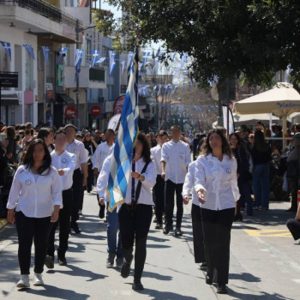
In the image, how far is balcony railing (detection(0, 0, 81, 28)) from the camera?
31516 mm

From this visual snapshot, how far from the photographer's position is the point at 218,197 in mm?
8547

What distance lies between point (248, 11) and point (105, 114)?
167 feet

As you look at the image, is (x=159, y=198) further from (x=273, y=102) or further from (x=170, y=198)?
(x=273, y=102)

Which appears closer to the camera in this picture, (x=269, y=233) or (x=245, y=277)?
(x=245, y=277)

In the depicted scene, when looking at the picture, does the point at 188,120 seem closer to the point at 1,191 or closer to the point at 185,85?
the point at 185,85

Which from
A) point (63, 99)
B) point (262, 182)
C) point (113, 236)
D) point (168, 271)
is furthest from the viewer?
point (63, 99)

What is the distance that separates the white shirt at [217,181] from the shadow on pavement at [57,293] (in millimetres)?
1717

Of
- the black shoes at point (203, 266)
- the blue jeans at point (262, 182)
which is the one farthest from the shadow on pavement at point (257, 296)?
the blue jeans at point (262, 182)

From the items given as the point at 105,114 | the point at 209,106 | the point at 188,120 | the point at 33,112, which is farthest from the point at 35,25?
the point at 188,120

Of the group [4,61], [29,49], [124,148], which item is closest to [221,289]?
[124,148]

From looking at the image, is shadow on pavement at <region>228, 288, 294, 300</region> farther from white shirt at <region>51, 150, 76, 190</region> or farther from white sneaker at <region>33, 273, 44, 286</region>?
white shirt at <region>51, 150, 76, 190</region>

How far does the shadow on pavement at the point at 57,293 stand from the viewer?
325 inches

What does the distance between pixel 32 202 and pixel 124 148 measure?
1.21m

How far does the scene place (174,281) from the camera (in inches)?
363
